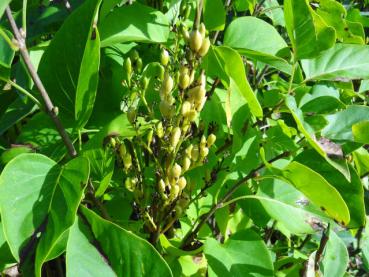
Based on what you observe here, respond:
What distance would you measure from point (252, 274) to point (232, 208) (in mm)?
240

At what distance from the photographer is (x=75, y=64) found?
78cm

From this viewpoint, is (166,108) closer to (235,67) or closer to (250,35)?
(235,67)

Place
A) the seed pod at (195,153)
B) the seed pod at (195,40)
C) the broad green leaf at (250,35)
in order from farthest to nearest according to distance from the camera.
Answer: the broad green leaf at (250,35) → the seed pod at (195,153) → the seed pod at (195,40)

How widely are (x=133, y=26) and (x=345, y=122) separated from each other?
1.12 ft

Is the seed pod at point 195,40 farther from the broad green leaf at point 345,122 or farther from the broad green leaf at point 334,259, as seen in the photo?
the broad green leaf at point 334,259

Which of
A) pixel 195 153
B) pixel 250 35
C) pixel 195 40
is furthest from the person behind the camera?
pixel 250 35

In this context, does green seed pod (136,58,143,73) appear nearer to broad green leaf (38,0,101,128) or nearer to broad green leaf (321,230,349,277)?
broad green leaf (38,0,101,128)

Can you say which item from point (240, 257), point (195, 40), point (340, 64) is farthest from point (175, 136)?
point (340, 64)

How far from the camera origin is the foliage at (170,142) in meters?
0.67

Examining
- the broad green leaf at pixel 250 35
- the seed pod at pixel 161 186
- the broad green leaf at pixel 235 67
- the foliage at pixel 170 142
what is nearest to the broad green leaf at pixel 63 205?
the foliage at pixel 170 142

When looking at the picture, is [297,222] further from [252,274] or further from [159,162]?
[159,162]

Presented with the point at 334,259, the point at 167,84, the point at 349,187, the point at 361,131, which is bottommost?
the point at 334,259

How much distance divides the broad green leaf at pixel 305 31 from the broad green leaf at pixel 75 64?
27cm

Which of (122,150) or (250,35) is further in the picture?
(250,35)
